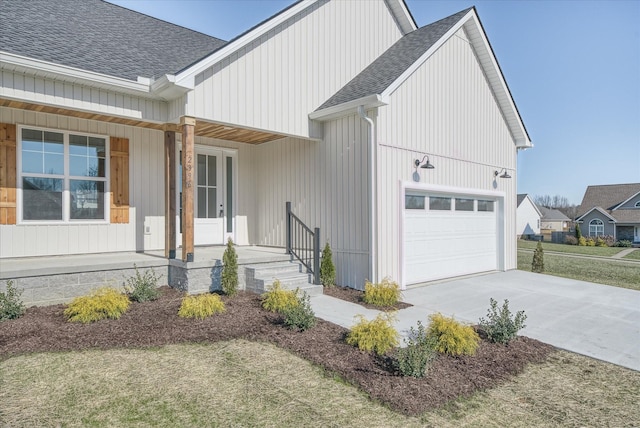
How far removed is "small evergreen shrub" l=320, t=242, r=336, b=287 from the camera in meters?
7.76

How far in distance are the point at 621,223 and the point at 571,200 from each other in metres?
59.8

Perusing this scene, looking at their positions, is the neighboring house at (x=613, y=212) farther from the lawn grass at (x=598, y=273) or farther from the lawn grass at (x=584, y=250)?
the lawn grass at (x=598, y=273)

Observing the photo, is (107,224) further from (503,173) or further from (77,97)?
(503,173)

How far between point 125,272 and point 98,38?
474 cm

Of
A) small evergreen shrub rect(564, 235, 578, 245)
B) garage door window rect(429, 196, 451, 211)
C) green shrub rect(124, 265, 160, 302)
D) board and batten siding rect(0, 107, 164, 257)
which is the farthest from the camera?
small evergreen shrub rect(564, 235, 578, 245)

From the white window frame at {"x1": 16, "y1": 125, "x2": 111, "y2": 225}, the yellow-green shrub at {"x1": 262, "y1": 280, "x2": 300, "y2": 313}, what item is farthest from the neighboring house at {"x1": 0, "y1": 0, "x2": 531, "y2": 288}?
the yellow-green shrub at {"x1": 262, "y1": 280, "x2": 300, "y2": 313}

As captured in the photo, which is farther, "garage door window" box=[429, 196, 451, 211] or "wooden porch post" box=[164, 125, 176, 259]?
"garage door window" box=[429, 196, 451, 211]

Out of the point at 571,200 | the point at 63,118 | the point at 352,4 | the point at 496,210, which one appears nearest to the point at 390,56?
the point at 352,4

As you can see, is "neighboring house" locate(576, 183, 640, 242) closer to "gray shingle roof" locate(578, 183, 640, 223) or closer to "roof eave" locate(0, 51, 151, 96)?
"gray shingle roof" locate(578, 183, 640, 223)

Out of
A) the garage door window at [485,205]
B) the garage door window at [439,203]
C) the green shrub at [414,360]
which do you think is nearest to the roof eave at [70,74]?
the green shrub at [414,360]

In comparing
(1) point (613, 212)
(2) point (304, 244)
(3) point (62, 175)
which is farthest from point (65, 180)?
(1) point (613, 212)

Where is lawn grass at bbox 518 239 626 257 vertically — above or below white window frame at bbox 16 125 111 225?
below

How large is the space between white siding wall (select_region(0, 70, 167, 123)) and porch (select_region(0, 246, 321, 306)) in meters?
2.51

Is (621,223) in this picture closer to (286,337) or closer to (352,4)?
(352,4)
